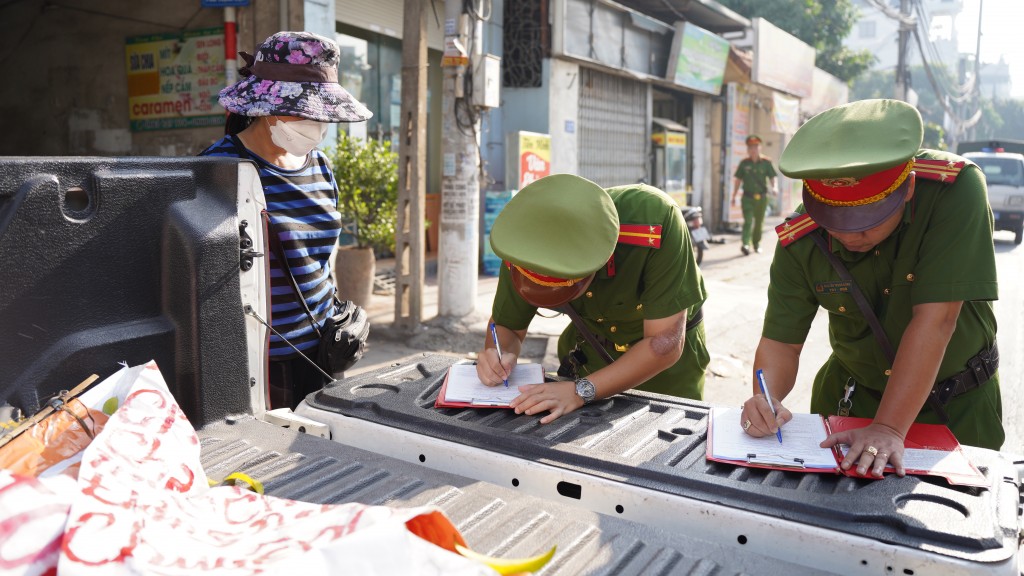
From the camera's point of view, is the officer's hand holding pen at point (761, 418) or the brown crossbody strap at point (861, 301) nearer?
the officer's hand holding pen at point (761, 418)

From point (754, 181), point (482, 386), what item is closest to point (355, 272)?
point (482, 386)

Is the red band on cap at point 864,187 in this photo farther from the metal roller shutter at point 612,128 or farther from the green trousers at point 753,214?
the green trousers at point 753,214

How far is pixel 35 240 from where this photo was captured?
1.52 metres

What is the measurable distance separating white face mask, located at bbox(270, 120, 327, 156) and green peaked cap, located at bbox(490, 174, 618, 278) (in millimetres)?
804

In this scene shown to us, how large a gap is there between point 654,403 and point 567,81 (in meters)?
9.47

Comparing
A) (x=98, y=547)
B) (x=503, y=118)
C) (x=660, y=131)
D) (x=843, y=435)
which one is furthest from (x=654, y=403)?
(x=660, y=131)

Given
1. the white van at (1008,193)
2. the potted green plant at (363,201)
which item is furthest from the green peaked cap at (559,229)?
the white van at (1008,193)

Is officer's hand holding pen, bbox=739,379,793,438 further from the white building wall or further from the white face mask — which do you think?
the white building wall

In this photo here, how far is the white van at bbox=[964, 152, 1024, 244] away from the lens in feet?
46.7

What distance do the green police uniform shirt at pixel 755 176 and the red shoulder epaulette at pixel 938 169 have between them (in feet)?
32.7

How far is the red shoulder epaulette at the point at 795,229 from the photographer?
81.7 inches

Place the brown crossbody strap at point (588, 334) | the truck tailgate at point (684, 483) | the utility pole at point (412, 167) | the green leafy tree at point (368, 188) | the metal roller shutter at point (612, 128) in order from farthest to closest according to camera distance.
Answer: the metal roller shutter at point (612, 128), the green leafy tree at point (368, 188), the utility pole at point (412, 167), the brown crossbody strap at point (588, 334), the truck tailgate at point (684, 483)

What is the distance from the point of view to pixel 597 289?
7.88 ft

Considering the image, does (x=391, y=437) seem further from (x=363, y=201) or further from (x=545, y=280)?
(x=363, y=201)
